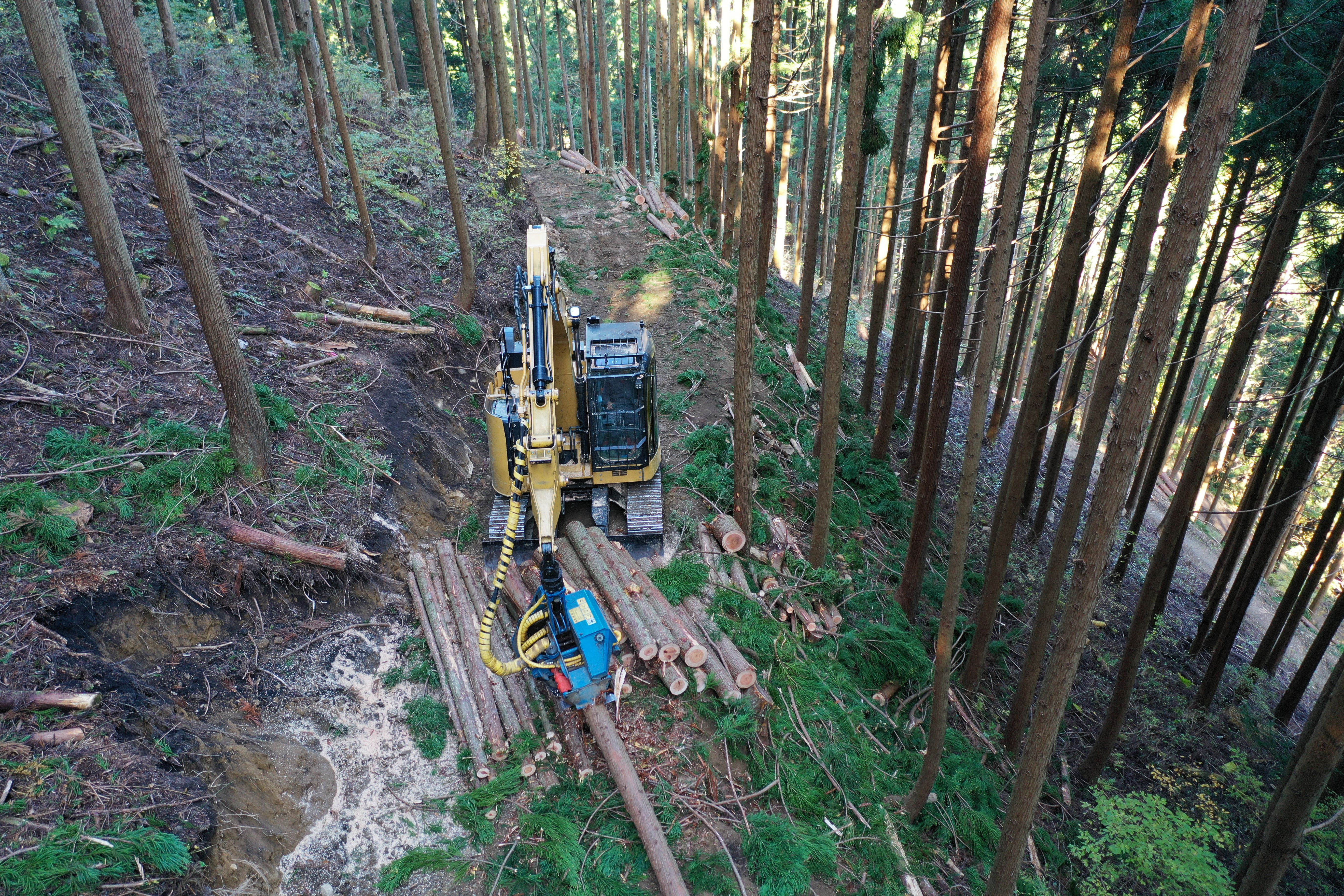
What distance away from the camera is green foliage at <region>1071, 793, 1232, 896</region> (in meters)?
7.17

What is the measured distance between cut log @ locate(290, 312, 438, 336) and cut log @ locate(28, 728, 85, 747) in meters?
7.31

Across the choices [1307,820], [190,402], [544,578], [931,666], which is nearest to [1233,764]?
[931,666]

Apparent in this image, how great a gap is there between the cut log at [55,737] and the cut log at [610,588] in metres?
4.56

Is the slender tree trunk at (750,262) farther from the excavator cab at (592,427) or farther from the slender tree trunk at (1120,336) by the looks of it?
the slender tree trunk at (1120,336)

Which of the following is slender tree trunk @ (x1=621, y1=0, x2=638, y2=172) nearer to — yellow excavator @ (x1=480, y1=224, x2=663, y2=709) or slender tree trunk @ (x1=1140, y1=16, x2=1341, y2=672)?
yellow excavator @ (x1=480, y1=224, x2=663, y2=709)

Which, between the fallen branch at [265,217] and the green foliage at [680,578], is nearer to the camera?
the green foliage at [680,578]

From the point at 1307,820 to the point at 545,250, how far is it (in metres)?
8.57

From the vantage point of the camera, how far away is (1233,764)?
985cm

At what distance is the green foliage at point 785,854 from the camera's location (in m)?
5.68

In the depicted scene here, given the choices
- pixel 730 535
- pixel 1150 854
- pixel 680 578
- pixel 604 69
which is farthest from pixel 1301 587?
pixel 604 69

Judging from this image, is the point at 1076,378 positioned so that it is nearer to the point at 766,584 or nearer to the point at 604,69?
the point at 766,584

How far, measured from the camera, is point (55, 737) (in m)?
4.63

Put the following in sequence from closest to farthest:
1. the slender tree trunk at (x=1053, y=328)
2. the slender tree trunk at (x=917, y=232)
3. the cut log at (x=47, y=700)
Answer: the cut log at (x=47, y=700) < the slender tree trunk at (x=1053, y=328) < the slender tree trunk at (x=917, y=232)

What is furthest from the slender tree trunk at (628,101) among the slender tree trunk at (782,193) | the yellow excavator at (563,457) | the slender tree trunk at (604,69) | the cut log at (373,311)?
the yellow excavator at (563,457)
